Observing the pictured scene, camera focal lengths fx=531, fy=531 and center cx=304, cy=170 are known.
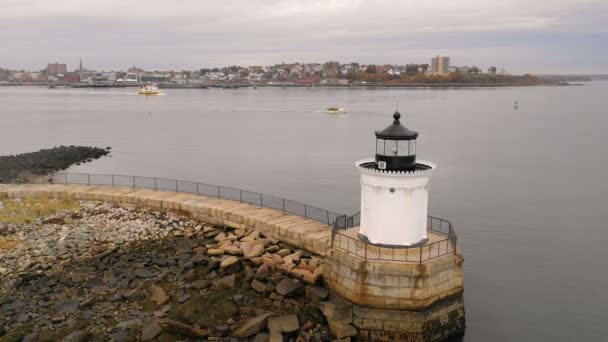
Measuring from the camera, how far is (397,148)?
1402 cm

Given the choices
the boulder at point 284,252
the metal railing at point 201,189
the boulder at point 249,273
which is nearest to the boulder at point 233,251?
the boulder at point 249,273

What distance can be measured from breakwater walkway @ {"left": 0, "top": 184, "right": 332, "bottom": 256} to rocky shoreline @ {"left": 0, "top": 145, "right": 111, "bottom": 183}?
10129 millimetres

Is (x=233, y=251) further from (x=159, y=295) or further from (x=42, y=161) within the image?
(x=42, y=161)

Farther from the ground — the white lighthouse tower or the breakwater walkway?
the white lighthouse tower

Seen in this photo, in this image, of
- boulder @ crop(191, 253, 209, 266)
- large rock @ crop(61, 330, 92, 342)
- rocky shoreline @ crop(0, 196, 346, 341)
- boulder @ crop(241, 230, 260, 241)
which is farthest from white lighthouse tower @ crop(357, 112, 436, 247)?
large rock @ crop(61, 330, 92, 342)

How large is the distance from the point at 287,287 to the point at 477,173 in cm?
2997

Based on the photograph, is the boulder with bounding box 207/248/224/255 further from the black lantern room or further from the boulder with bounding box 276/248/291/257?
the black lantern room

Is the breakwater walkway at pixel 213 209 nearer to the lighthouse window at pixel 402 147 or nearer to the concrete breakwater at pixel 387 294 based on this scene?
the concrete breakwater at pixel 387 294

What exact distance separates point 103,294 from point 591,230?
23.6m

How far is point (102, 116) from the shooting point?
96500mm

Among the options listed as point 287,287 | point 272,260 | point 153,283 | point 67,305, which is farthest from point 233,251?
point 67,305

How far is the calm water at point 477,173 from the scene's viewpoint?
19156 millimetres

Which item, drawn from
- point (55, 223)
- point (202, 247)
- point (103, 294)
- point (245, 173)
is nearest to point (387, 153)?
point (202, 247)

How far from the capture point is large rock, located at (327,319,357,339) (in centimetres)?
1393
